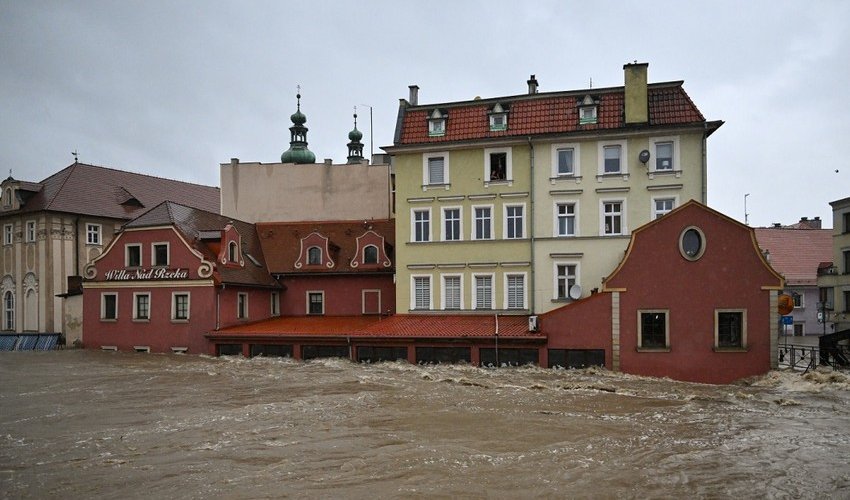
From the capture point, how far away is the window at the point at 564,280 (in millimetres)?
31625

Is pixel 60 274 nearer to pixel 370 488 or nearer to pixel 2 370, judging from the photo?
pixel 2 370

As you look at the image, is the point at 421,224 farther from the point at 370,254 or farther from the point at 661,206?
the point at 661,206

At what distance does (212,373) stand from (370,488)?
16.4 metres

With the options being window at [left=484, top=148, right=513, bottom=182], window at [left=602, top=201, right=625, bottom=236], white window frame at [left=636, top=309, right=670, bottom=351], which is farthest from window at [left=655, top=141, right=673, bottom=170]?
white window frame at [left=636, top=309, right=670, bottom=351]

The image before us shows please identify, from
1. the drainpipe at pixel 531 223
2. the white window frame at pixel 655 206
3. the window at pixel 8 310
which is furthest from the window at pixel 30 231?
the white window frame at pixel 655 206

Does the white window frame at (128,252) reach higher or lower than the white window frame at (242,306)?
higher

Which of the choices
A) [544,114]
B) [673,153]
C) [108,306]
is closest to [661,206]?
[673,153]

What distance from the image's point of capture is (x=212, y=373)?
2755 centimetres

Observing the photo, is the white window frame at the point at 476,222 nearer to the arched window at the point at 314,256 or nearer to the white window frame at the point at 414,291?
the white window frame at the point at 414,291

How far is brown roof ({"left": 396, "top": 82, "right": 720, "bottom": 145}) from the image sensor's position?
3089 centimetres

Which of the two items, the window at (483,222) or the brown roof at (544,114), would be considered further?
the window at (483,222)

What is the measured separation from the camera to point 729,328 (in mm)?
26469

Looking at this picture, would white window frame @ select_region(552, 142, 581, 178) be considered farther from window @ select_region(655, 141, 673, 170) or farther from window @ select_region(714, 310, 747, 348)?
window @ select_region(714, 310, 747, 348)

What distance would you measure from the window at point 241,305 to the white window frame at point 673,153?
2169 cm
